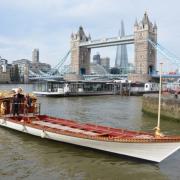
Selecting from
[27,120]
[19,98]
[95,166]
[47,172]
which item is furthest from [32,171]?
Answer: [19,98]

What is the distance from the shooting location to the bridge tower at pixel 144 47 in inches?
4413

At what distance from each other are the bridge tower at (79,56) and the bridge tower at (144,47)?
83.0 feet

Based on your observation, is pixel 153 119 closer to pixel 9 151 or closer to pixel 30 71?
pixel 9 151

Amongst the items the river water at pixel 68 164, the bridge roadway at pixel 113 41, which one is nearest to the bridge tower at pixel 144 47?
the bridge roadway at pixel 113 41

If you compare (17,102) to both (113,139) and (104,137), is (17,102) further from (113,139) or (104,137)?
(113,139)

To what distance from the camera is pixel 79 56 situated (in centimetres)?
13562

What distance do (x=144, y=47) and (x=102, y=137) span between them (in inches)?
4086

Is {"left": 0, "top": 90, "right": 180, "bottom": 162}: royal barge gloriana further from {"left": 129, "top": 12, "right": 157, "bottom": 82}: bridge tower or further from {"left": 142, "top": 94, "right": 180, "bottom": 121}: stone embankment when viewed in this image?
{"left": 129, "top": 12, "right": 157, "bottom": 82}: bridge tower

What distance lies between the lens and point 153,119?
25500 mm

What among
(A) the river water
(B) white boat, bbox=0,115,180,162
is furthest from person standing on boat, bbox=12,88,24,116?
(A) the river water

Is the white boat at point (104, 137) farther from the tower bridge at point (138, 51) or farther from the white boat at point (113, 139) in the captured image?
the tower bridge at point (138, 51)

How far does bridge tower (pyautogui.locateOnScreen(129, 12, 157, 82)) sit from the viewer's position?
112088mm

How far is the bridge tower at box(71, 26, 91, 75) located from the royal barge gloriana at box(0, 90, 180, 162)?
112336mm

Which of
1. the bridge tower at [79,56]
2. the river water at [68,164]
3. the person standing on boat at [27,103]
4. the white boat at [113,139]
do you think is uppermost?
the bridge tower at [79,56]
